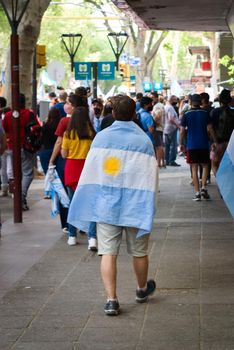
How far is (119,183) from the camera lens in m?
6.83

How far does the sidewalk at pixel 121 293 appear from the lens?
6.14m

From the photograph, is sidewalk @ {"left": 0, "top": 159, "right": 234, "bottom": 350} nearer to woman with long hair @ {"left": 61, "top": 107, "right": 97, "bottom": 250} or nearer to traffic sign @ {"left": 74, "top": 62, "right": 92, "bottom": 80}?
woman with long hair @ {"left": 61, "top": 107, "right": 97, "bottom": 250}

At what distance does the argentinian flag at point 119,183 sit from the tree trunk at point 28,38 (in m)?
11.7

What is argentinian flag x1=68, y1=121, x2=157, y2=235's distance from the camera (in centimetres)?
682

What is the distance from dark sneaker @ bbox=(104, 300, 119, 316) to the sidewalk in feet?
0.18

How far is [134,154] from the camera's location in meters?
6.88

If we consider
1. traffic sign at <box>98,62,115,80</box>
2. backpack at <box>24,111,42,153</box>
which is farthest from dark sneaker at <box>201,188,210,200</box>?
traffic sign at <box>98,62,115,80</box>

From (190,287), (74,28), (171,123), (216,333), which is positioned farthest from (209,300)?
(74,28)

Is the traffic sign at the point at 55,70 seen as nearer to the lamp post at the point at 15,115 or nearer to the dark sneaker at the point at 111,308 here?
the lamp post at the point at 15,115

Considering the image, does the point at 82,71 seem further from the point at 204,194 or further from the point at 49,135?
the point at 49,135

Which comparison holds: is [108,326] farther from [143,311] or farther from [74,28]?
[74,28]

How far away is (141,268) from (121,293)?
1.96 ft

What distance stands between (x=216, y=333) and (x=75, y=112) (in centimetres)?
452

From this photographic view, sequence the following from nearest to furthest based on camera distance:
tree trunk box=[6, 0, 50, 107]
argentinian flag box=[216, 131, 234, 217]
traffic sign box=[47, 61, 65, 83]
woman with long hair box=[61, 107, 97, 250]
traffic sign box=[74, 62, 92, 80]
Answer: argentinian flag box=[216, 131, 234, 217], woman with long hair box=[61, 107, 97, 250], tree trunk box=[6, 0, 50, 107], traffic sign box=[47, 61, 65, 83], traffic sign box=[74, 62, 92, 80]
